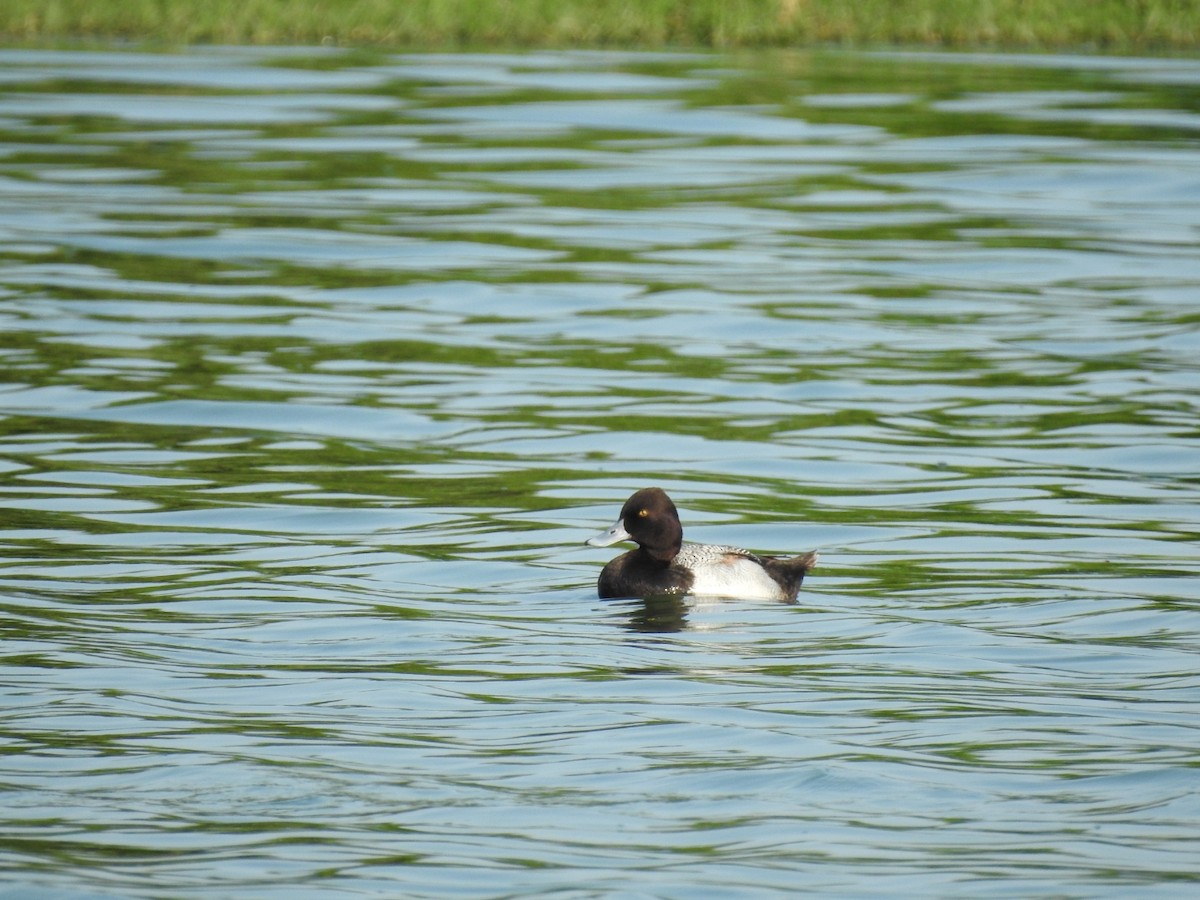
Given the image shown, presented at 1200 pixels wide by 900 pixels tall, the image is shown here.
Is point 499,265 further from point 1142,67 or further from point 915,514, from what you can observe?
point 1142,67

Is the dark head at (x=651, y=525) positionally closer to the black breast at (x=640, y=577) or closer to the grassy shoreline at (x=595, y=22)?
the black breast at (x=640, y=577)

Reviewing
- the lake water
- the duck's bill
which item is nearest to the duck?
the duck's bill

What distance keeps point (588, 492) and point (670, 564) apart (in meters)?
1.85

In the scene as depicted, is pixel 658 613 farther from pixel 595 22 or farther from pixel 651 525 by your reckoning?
pixel 595 22

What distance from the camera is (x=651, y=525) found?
9.95m

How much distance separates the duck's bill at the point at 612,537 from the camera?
10047mm

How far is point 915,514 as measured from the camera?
449 inches

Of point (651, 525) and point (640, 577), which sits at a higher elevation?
point (651, 525)

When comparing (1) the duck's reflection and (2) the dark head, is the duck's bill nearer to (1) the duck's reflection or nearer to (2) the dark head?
(2) the dark head

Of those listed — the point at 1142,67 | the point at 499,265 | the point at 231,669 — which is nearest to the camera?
the point at 231,669

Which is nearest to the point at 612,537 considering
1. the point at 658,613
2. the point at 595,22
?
the point at 658,613

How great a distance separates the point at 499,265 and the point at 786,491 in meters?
6.88

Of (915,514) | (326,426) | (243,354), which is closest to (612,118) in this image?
(243,354)

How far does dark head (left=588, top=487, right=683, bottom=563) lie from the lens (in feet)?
32.7
